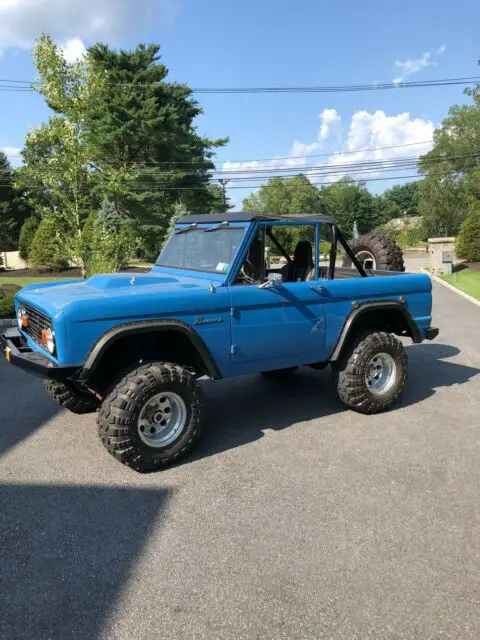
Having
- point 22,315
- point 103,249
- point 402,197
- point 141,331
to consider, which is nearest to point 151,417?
point 141,331

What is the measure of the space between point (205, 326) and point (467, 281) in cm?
1762

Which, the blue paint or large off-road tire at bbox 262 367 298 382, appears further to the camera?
large off-road tire at bbox 262 367 298 382

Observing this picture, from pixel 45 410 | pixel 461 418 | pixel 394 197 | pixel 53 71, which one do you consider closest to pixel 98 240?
pixel 53 71

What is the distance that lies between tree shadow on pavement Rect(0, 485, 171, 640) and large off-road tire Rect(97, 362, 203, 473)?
1.02ft

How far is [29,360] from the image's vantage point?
393cm

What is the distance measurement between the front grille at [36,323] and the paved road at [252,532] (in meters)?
1.01

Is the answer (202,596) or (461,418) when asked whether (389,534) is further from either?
Answer: (461,418)

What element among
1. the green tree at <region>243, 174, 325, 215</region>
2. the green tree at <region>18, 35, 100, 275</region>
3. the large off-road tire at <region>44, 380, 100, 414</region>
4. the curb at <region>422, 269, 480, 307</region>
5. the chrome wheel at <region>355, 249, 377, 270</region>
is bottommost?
the curb at <region>422, 269, 480, 307</region>

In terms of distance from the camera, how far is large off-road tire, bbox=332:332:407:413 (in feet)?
16.4

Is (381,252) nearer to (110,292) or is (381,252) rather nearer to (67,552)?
(110,292)

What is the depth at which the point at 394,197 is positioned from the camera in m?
115

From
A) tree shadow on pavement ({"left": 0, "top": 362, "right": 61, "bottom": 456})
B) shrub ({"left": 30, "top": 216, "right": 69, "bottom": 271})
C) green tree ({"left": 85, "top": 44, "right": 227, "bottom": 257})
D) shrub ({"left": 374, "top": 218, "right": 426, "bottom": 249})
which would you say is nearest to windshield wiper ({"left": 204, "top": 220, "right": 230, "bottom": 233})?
tree shadow on pavement ({"left": 0, "top": 362, "right": 61, "bottom": 456})

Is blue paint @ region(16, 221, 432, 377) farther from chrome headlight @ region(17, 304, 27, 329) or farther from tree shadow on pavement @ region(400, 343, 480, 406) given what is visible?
tree shadow on pavement @ region(400, 343, 480, 406)

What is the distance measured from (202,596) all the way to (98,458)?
1922 mm
